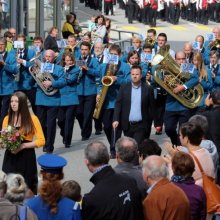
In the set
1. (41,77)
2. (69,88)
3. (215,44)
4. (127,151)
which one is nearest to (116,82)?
(69,88)

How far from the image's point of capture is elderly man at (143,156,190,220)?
320 inches

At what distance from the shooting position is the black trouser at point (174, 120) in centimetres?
1464

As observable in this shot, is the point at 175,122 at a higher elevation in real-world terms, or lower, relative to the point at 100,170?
lower

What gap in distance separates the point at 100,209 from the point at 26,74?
353 inches

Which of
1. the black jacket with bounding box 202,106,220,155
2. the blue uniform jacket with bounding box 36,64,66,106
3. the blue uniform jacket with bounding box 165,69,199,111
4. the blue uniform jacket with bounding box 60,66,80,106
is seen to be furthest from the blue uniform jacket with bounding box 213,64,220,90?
the black jacket with bounding box 202,106,220,155

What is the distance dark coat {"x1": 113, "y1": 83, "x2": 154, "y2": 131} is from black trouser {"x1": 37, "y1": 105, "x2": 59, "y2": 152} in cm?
185

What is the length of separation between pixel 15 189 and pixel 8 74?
8.88 m

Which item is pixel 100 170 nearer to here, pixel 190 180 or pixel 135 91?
pixel 190 180

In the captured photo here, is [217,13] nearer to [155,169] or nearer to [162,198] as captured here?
[155,169]

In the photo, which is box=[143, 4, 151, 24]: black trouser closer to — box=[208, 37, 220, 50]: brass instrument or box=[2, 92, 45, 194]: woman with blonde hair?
box=[208, 37, 220, 50]: brass instrument

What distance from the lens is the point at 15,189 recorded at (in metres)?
7.64

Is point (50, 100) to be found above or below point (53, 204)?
below

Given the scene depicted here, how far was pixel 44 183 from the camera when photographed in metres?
7.66

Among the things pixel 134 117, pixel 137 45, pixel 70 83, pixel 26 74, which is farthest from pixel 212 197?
pixel 137 45
